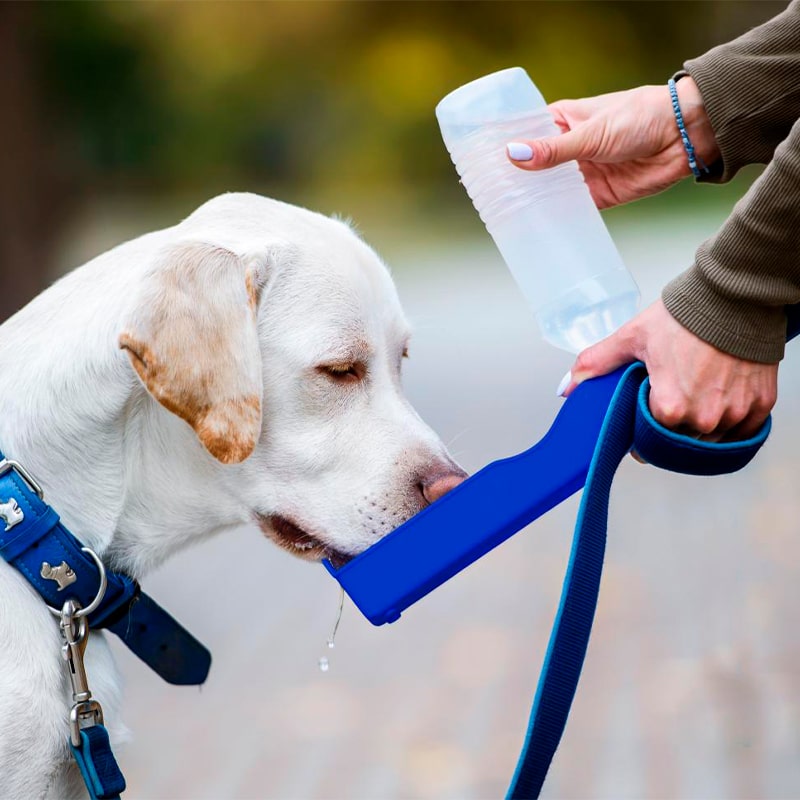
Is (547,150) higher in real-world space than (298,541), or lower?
higher

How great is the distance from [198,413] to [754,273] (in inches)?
30.0

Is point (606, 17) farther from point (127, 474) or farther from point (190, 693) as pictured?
point (127, 474)

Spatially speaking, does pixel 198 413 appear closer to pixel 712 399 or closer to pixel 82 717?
pixel 82 717

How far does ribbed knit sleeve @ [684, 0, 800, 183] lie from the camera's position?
1.69 m

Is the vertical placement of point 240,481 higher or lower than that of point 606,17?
higher

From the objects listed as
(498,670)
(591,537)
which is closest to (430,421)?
(498,670)

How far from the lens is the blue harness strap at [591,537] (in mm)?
1220

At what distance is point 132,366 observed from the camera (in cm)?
146

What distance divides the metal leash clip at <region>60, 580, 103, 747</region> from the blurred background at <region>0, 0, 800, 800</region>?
33.5 inches

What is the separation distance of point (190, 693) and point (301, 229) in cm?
218

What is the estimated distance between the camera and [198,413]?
1475 mm

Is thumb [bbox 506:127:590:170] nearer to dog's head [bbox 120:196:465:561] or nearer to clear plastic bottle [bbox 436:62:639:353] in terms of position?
clear plastic bottle [bbox 436:62:639:353]

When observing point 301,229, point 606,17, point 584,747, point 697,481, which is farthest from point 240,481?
point 606,17

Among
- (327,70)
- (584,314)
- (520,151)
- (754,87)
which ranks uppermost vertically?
(520,151)
